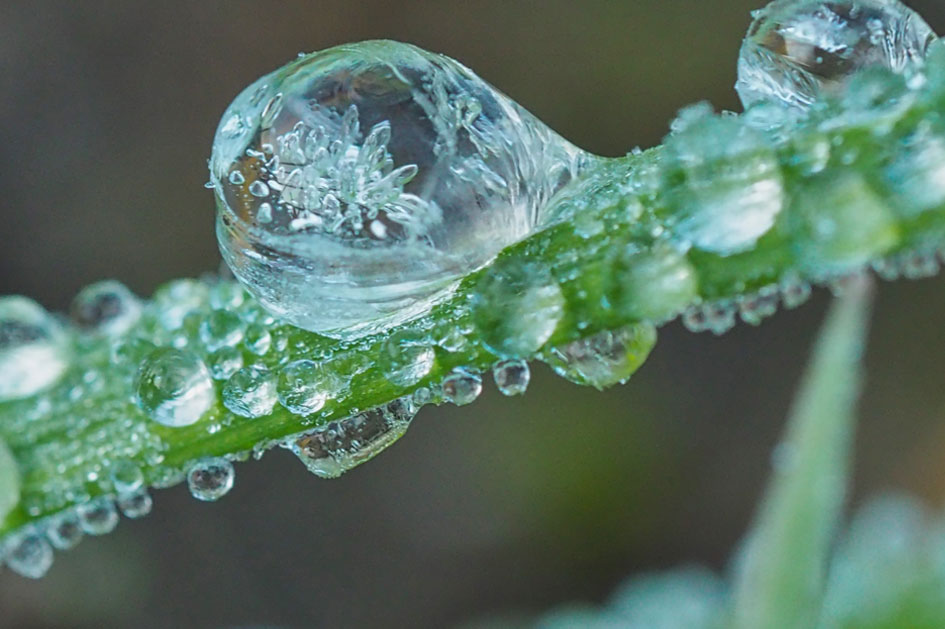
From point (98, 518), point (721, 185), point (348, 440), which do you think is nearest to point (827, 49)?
point (721, 185)

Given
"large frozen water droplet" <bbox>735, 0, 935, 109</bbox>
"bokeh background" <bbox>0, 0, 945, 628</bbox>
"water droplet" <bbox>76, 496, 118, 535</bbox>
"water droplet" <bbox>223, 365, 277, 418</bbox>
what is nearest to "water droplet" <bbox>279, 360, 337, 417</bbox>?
"water droplet" <bbox>223, 365, 277, 418</bbox>

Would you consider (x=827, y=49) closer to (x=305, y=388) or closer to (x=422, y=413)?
(x=305, y=388)

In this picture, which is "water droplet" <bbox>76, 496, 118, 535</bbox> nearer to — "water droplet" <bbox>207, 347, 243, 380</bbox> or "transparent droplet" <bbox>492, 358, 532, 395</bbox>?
"water droplet" <bbox>207, 347, 243, 380</bbox>

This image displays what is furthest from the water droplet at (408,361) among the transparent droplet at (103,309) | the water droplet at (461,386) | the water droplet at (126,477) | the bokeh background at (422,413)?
the bokeh background at (422,413)

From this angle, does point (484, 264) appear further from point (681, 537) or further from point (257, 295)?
point (681, 537)

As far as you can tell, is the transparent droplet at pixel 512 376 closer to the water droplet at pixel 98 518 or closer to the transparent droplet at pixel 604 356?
the transparent droplet at pixel 604 356

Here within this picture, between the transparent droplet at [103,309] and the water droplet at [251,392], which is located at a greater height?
the transparent droplet at [103,309]
